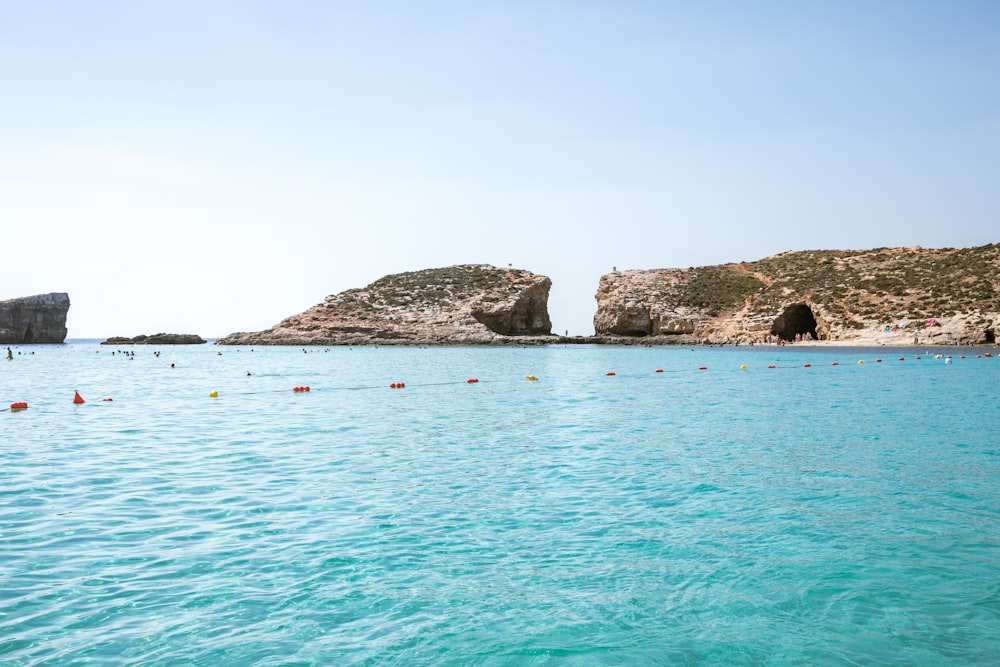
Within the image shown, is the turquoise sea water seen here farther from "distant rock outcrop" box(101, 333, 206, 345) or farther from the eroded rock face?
"distant rock outcrop" box(101, 333, 206, 345)

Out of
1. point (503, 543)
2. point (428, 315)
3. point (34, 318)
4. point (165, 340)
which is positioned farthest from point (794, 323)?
point (34, 318)

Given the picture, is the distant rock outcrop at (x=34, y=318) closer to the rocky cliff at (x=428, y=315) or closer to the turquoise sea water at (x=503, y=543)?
the rocky cliff at (x=428, y=315)

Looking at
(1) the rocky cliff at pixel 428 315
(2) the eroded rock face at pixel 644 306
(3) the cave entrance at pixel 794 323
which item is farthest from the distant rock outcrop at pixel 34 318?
(3) the cave entrance at pixel 794 323

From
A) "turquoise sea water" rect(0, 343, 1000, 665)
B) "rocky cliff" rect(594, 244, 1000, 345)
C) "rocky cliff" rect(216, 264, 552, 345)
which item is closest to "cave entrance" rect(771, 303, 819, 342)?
"rocky cliff" rect(594, 244, 1000, 345)

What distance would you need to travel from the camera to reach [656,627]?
6.25 m

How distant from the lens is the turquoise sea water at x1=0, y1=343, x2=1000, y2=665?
5934 mm

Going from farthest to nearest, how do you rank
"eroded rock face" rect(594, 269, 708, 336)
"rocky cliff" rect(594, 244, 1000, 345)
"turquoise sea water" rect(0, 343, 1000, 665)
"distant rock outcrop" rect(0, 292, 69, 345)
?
1. "distant rock outcrop" rect(0, 292, 69, 345)
2. "eroded rock face" rect(594, 269, 708, 336)
3. "rocky cliff" rect(594, 244, 1000, 345)
4. "turquoise sea water" rect(0, 343, 1000, 665)

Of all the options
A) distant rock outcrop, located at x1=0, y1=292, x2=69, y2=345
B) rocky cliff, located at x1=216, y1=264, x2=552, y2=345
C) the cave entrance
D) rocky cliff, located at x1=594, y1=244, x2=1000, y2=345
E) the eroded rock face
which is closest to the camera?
rocky cliff, located at x1=594, y1=244, x2=1000, y2=345

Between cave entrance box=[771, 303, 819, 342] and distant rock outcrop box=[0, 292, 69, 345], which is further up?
distant rock outcrop box=[0, 292, 69, 345]

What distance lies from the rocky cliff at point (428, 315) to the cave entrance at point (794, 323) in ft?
107

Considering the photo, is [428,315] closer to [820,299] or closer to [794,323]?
[794,323]

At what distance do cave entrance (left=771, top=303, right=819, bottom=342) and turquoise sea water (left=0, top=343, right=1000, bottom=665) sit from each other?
65.5m

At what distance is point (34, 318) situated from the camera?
124m

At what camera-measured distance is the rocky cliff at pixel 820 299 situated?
229 ft
